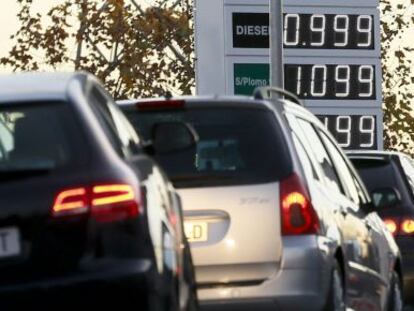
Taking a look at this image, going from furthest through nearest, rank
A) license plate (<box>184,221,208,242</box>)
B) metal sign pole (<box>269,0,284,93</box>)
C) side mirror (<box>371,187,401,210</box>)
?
metal sign pole (<box>269,0,284,93</box>) → side mirror (<box>371,187,401,210</box>) → license plate (<box>184,221,208,242</box>)

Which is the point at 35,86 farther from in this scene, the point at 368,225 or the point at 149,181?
the point at 368,225

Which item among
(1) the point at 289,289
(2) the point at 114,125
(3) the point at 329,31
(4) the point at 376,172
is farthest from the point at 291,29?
(2) the point at 114,125

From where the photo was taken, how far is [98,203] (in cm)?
818

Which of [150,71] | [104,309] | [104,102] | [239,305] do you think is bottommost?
[150,71]

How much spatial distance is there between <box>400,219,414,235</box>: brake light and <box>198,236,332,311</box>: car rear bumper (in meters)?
5.70

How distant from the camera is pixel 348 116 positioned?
35.0 metres

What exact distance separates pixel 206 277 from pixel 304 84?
77.6 feet

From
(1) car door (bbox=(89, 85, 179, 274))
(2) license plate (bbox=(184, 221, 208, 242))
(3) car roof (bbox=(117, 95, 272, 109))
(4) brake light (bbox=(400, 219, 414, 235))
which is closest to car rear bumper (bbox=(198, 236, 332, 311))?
(2) license plate (bbox=(184, 221, 208, 242))

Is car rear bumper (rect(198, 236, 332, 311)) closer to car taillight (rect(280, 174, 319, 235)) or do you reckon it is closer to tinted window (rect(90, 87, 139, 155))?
car taillight (rect(280, 174, 319, 235))

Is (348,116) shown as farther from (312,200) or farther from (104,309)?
(104,309)

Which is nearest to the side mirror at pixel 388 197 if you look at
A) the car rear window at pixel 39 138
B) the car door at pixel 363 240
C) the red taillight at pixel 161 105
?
the car door at pixel 363 240

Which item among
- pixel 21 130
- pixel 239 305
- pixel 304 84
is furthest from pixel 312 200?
pixel 304 84

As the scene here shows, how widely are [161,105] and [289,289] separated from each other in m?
1.39

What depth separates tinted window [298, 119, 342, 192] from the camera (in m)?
12.5
